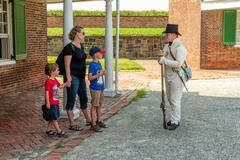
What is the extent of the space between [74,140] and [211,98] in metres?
5.42

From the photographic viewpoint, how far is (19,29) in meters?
11.5

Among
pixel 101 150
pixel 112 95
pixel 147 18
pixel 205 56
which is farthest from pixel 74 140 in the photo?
pixel 147 18

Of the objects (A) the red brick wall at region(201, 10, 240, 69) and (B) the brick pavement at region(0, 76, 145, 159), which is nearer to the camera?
(B) the brick pavement at region(0, 76, 145, 159)

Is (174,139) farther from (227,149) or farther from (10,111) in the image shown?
(10,111)

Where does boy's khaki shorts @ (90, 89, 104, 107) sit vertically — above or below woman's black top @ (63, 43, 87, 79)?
below

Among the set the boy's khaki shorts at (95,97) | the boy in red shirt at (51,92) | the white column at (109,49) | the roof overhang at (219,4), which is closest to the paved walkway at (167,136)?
the boy's khaki shorts at (95,97)

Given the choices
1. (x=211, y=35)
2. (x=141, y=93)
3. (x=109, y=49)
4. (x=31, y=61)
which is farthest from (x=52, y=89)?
(x=211, y=35)

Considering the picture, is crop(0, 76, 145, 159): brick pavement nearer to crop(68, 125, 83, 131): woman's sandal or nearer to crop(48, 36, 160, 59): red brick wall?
crop(68, 125, 83, 131): woman's sandal

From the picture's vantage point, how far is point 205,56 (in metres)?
20.6

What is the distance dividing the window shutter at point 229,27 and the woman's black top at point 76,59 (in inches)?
570

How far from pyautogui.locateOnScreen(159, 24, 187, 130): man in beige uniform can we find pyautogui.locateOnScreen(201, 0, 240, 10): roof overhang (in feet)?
43.7

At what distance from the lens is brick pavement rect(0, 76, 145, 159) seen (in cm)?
585

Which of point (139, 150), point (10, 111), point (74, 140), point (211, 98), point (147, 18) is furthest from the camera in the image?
point (147, 18)

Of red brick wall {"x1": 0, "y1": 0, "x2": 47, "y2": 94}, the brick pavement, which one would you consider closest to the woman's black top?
the brick pavement
